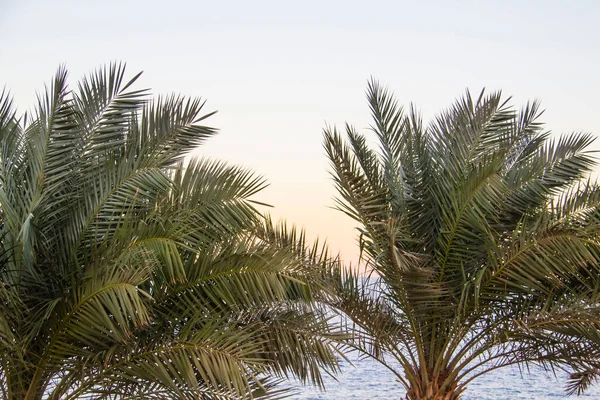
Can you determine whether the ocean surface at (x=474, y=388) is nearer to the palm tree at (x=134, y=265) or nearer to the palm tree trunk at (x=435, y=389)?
the palm tree trunk at (x=435, y=389)

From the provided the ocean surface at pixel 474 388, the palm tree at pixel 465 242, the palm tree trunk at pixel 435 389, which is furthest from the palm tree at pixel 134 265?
the ocean surface at pixel 474 388

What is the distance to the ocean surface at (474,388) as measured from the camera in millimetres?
23062

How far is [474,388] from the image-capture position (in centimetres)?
2588

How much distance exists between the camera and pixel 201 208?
24.0 ft

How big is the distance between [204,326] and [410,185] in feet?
12.9

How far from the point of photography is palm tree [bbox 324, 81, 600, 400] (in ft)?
25.6

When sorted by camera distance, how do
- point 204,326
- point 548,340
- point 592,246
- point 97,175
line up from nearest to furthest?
point 204,326, point 97,175, point 592,246, point 548,340

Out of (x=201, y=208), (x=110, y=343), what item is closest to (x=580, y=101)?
(x=201, y=208)

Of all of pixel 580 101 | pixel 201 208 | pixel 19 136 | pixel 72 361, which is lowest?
pixel 72 361

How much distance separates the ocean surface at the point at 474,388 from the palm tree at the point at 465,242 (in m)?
12.3

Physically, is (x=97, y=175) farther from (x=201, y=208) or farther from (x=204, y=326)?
(x=204, y=326)

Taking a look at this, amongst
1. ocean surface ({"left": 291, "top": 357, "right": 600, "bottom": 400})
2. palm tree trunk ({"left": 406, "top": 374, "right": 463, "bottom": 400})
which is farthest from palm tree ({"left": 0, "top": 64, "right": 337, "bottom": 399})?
ocean surface ({"left": 291, "top": 357, "right": 600, "bottom": 400})

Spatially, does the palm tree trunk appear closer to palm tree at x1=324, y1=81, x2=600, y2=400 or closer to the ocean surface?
palm tree at x1=324, y1=81, x2=600, y2=400

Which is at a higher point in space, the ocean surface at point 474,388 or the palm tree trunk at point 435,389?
the ocean surface at point 474,388
